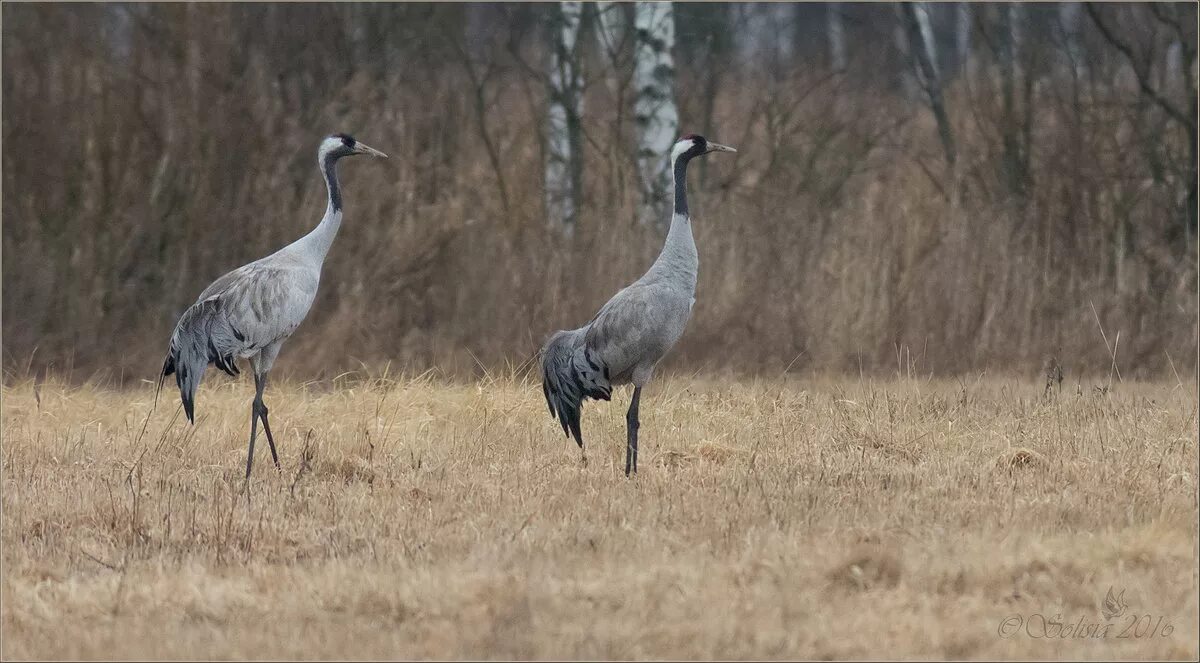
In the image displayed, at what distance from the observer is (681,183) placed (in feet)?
24.5

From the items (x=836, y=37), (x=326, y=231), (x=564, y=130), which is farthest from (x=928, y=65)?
(x=836, y=37)

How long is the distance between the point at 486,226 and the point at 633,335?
4869mm

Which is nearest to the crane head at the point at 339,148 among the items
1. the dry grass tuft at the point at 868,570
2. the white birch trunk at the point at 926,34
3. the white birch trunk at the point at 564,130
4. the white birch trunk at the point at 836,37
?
the white birch trunk at the point at 564,130

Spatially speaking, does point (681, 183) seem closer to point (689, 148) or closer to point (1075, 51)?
point (689, 148)

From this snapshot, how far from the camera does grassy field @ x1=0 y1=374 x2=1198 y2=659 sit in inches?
175

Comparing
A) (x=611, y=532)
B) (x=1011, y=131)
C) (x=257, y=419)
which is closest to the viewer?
(x=611, y=532)

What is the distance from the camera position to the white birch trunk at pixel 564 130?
12.6 metres

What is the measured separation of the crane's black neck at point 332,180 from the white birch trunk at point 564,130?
3983 millimetres

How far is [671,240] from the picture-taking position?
23.8ft

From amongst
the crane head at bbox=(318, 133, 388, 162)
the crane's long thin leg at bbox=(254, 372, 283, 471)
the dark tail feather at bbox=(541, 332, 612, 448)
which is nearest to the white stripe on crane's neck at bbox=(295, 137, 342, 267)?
the crane head at bbox=(318, 133, 388, 162)

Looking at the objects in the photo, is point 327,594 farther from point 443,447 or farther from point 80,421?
point 80,421

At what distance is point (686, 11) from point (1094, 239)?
8352 millimetres

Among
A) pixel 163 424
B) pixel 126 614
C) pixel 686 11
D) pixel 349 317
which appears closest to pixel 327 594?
pixel 126 614

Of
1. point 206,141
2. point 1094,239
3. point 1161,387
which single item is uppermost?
point 206,141
